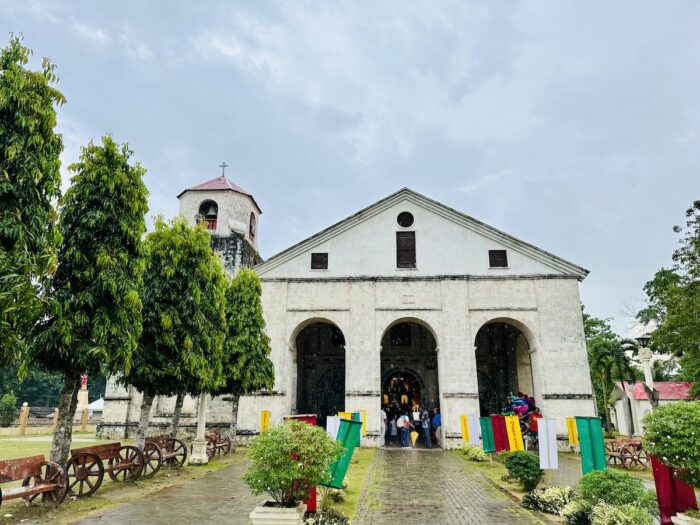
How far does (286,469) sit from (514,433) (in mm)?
9218

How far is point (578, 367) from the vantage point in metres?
21.1

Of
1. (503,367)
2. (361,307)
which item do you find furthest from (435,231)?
(503,367)

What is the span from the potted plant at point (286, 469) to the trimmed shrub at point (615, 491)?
4.37 meters

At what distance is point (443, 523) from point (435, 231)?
1710 cm

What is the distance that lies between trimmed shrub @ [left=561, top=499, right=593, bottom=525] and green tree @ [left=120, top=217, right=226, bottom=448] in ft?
34.2

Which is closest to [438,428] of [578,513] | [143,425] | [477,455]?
[477,455]

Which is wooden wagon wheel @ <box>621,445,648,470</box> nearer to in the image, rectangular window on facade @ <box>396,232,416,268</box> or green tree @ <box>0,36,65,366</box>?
rectangular window on facade @ <box>396,232,416,268</box>

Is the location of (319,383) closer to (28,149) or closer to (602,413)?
(28,149)

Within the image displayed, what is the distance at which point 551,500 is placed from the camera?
8859mm

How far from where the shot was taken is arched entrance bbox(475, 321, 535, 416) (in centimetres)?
2572

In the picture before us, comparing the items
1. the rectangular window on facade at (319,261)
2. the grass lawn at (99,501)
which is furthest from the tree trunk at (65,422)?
the rectangular window on facade at (319,261)

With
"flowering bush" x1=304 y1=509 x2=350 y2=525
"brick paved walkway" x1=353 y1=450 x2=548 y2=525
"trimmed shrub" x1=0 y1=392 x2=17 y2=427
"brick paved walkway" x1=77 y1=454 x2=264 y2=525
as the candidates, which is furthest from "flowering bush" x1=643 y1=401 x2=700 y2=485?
"trimmed shrub" x1=0 y1=392 x2=17 y2=427

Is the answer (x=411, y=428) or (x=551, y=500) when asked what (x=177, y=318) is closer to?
(x=551, y=500)

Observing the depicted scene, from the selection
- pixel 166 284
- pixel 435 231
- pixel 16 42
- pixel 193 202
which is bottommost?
pixel 166 284
